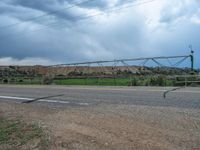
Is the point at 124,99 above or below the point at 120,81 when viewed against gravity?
below

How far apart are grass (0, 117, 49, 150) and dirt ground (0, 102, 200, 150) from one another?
0.85 ft

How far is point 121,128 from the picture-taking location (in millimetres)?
9148

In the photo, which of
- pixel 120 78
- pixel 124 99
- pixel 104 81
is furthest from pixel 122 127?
pixel 104 81

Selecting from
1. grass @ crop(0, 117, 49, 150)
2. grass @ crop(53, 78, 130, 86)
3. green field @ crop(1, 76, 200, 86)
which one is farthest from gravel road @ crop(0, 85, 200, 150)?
grass @ crop(53, 78, 130, 86)

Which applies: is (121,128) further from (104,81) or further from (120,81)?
(104,81)

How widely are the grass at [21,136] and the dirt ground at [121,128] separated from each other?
26cm

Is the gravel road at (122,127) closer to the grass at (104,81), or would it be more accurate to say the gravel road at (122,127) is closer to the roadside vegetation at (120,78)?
the roadside vegetation at (120,78)

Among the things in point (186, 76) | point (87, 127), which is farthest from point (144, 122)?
point (186, 76)

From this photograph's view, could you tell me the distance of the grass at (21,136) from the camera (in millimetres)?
8305

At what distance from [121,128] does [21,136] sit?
7.88 feet

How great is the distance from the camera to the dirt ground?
7.70 meters

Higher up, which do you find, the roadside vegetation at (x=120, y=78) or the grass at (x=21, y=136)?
the roadside vegetation at (x=120, y=78)

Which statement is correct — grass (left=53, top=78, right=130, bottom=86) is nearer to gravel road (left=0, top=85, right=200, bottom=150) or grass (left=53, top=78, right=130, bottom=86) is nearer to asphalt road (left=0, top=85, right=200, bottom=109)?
asphalt road (left=0, top=85, right=200, bottom=109)

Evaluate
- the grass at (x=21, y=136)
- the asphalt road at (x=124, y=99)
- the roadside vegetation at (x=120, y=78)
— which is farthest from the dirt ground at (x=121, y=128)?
the roadside vegetation at (x=120, y=78)
